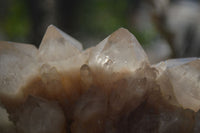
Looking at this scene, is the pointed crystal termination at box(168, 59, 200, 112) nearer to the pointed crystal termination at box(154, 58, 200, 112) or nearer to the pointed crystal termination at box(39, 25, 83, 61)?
the pointed crystal termination at box(154, 58, 200, 112)

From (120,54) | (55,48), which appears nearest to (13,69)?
(55,48)

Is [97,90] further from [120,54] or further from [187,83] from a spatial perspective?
[187,83]

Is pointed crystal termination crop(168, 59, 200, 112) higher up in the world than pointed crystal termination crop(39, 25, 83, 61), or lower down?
lower down

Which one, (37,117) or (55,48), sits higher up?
(55,48)

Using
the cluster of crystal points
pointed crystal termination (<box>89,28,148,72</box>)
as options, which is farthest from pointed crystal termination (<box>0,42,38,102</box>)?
pointed crystal termination (<box>89,28,148,72</box>)

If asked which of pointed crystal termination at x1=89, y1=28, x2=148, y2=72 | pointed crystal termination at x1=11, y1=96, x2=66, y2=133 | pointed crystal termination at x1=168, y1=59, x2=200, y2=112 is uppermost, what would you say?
pointed crystal termination at x1=89, y1=28, x2=148, y2=72

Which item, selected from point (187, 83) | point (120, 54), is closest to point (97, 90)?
point (120, 54)

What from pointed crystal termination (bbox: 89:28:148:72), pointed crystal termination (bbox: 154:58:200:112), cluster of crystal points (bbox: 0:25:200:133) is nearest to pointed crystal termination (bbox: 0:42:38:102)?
cluster of crystal points (bbox: 0:25:200:133)
